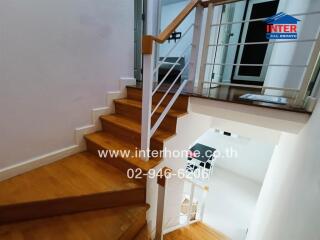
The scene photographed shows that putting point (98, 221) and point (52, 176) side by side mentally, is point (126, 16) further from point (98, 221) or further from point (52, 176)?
point (98, 221)

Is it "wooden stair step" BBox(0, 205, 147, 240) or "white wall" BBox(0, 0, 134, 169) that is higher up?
"white wall" BBox(0, 0, 134, 169)

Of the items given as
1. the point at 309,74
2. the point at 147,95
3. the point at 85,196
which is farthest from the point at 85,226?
the point at 309,74

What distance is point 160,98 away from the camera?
1.88 metres

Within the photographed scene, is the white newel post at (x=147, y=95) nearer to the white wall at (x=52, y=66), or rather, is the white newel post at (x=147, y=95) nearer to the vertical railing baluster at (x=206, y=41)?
the vertical railing baluster at (x=206, y=41)

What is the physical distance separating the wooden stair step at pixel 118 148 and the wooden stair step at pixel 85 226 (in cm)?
35

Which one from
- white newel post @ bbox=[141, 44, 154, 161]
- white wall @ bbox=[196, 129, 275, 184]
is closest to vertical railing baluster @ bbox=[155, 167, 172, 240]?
white newel post @ bbox=[141, 44, 154, 161]

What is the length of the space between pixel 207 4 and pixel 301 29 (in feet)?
4.99

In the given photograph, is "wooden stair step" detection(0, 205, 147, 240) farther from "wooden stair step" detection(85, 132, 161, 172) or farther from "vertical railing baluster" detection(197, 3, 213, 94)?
"vertical railing baluster" detection(197, 3, 213, 94)

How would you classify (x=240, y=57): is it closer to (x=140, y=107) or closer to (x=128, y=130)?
(x=140, y=107)

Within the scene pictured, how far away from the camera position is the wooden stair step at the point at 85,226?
42.2 inches

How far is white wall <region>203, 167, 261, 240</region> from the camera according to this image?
3695 millimetres

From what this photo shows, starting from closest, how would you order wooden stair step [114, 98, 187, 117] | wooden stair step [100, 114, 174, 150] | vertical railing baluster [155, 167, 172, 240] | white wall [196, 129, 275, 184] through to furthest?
1. vertical railing baluster [155, 167, 172, 240]
2. wooden stair step [100, 114, 174, 150]
3. wooden stair step [114, 98, 187, 117]
4. white wall [196, 129, 275, 184]

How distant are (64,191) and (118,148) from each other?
1.81 ft

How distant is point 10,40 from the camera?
1.20 metres
